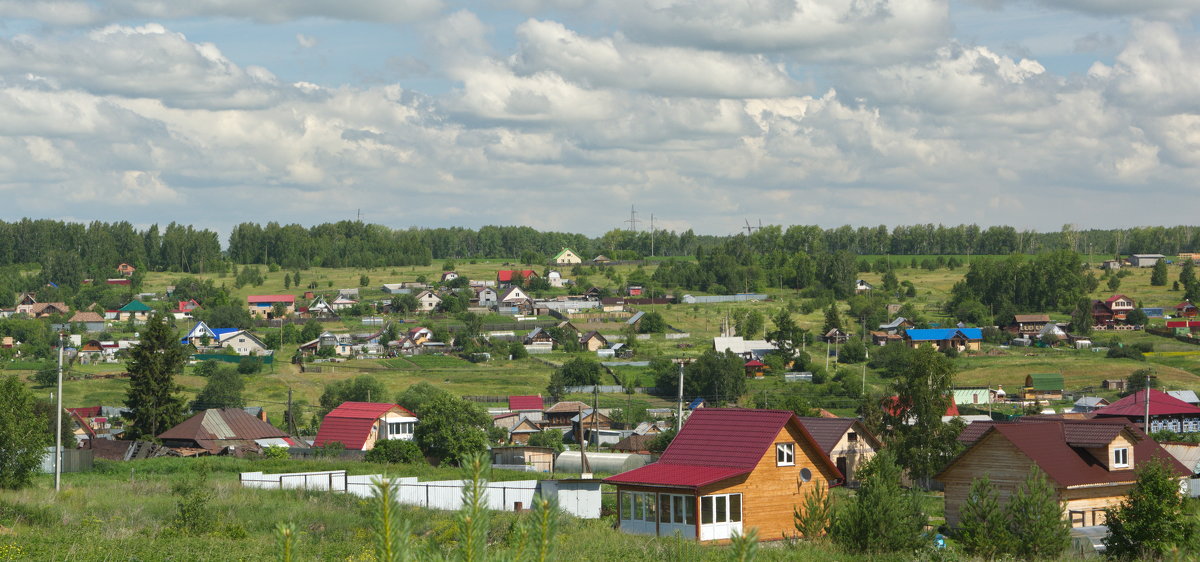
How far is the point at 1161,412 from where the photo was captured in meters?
49.3

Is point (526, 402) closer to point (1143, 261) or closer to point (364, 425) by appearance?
point (364, 425)

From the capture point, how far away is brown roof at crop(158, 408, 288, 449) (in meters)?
41.7

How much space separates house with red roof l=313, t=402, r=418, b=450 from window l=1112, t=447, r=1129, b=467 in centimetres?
2776


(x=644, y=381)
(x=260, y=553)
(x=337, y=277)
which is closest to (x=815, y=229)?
(x=337, y=277)

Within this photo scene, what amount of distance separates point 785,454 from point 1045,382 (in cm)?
4661

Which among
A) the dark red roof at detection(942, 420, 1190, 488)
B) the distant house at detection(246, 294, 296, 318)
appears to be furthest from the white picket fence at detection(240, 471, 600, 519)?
the distant house at detection(246, 294, 296, 318)

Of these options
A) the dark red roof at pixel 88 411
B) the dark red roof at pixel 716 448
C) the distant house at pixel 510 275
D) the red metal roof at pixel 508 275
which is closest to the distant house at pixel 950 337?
the distant house at pixel 510 275

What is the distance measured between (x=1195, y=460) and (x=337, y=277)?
113m

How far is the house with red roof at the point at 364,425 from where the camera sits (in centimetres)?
4562

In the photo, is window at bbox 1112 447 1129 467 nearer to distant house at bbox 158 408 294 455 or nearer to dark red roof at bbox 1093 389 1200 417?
dark red roof at bbox 1093 389 1200 417

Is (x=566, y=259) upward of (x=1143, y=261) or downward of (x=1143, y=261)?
upward

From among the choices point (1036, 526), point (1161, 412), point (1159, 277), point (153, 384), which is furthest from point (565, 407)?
point (1159, 277)

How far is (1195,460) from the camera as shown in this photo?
35.7m

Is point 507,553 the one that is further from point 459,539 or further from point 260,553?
point 260,553
